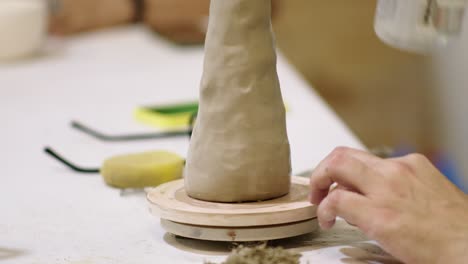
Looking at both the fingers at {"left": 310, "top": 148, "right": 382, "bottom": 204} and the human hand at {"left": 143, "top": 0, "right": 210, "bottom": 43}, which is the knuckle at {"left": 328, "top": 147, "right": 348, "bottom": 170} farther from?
the human hand at {"left": 143, "top": 0, "right": 210, "bottom": 43}

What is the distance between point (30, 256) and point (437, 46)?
1.67ft

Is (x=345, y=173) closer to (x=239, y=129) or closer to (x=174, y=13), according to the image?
(x=239, y=129)

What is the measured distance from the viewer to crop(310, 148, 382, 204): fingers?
2.72 feet

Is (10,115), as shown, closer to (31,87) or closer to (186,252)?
(31,87)

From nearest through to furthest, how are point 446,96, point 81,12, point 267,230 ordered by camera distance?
point 267,230 → point 81,12 → point 446,96

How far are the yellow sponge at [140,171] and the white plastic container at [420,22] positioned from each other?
36 cm

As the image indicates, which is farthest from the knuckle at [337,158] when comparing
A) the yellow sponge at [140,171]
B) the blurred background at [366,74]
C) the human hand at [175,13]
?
the blurred background at [366,74]

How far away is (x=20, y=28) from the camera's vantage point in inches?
88.6

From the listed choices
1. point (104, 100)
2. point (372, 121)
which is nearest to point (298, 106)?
point (104, 100)

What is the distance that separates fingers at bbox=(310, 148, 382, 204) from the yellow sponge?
315 mm

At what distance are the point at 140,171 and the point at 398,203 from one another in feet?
1.43

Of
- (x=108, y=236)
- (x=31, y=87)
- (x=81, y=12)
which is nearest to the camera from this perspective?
(x=108, y=236)

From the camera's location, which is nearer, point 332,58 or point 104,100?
point 104,100

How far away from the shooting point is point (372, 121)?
307cm
